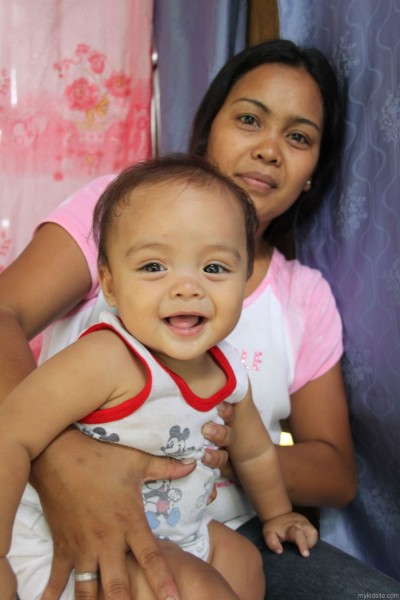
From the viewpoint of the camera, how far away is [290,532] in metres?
1.23

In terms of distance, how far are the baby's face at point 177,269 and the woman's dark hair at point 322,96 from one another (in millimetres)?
658

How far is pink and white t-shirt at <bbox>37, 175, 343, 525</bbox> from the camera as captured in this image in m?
1.35

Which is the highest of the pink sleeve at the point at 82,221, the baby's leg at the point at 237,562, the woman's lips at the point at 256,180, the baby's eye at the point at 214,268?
the baby's eye at the point at 214,268

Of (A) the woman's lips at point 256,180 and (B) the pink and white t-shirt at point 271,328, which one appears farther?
(A) the woman's lips at point 256,180

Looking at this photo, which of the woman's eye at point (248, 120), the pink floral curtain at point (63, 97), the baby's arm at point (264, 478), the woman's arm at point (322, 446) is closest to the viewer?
the baby's arm at point (264, 478)

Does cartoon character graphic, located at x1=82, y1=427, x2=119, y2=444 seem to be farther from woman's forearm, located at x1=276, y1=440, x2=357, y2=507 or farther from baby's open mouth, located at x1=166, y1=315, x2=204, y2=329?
woman's forearm, located at x1=276, y1=440, x2=357, y2=507

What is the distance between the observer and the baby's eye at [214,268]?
0.95m

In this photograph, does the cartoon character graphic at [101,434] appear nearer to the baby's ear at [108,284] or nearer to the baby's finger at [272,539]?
the baby's ear at [108,284]

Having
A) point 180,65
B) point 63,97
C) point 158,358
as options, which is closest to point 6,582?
point 158,358

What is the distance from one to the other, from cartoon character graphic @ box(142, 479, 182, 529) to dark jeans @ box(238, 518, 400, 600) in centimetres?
37

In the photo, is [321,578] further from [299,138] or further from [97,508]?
[299,138]

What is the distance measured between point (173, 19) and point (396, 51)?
2.48ft

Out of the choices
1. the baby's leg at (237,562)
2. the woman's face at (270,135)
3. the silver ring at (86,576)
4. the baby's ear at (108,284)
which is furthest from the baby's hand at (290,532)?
the woman's face at (270,135)

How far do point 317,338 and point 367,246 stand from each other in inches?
8.9
